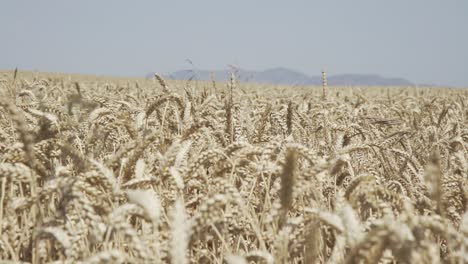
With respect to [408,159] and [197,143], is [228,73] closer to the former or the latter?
[197,143]

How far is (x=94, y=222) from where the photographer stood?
1270mm

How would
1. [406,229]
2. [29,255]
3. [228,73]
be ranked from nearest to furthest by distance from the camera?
[406,229]
[29,255]
[228,73]

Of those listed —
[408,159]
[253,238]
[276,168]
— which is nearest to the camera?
[276,168]

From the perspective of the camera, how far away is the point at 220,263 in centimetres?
183

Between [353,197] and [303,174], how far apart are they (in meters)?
0.17

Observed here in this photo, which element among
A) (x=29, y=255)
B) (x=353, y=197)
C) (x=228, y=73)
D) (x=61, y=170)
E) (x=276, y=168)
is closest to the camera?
(x=353, y=197)

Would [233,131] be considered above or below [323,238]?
above

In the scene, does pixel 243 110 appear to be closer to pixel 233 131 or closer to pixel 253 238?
pixel 233 131

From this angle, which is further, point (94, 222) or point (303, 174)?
point (303, 174)

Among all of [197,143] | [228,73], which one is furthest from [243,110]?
[197,143]

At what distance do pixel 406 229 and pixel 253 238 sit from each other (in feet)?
4.02

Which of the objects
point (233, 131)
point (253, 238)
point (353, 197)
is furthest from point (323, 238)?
point (233, 131)

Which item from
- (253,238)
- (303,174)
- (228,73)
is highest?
(228,73)

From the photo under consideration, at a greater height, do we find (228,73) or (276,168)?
(228,73)
